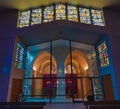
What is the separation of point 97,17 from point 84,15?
0.86 m

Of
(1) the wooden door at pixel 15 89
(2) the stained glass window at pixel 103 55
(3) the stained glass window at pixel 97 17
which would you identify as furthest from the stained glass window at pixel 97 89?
(1) the wooden door at pixel 15 89

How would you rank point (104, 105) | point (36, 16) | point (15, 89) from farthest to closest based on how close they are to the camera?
point (36, 16)
point (15, 89)
point (104, 105)

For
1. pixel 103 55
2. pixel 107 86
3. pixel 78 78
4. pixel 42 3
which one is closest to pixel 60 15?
pixel 42 3

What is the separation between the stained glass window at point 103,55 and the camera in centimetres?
694

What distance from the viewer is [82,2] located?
7629 millimetres

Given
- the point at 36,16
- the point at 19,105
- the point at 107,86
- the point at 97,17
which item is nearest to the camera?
the point at 19,105

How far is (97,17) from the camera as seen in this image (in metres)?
7.70

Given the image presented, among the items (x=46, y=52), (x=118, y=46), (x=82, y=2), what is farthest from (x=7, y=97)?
(x=82, y=2)

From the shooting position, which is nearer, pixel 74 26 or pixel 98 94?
pixel 74 26

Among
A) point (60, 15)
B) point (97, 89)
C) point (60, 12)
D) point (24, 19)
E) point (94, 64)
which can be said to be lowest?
point (97, 89)

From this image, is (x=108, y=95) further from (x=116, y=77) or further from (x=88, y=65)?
(x=88, y=65)

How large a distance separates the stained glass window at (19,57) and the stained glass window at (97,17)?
5.02 meters

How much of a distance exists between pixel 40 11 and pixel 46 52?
9.40 feet

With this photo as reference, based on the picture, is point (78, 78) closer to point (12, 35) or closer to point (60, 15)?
point (60, 15)
